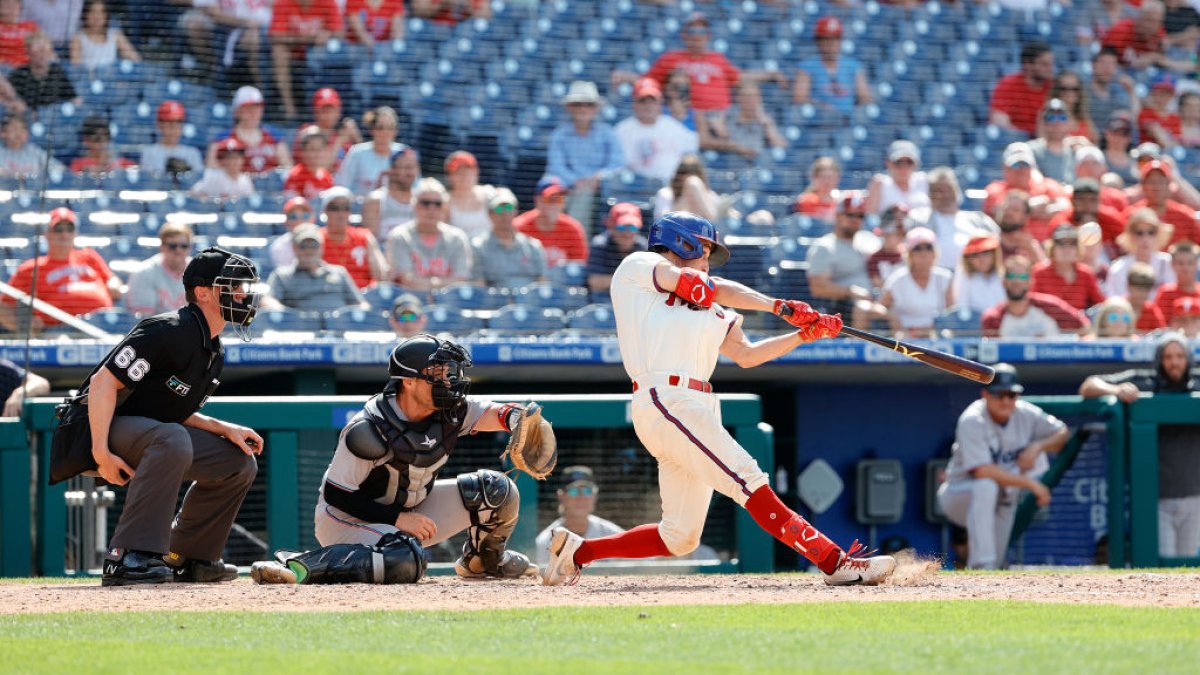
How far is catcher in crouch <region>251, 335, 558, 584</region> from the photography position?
20.3 feet

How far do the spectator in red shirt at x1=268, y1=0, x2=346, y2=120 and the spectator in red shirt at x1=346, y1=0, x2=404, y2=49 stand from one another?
0.10 m

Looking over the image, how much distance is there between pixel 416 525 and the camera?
6.30 meters

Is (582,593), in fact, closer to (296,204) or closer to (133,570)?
(133,570)

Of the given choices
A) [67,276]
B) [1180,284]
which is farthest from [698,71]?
[67,276]

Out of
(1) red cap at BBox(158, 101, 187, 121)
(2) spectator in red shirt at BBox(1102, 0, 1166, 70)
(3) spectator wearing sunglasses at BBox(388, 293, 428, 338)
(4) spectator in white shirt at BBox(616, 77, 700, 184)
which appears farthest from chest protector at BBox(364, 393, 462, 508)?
(2) spectator in red shirt at BBox(1102, 0, 1166, 70)

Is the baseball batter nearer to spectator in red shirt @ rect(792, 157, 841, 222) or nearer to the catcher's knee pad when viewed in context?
the catcher's knee pad

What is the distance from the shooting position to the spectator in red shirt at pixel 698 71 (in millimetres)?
13250

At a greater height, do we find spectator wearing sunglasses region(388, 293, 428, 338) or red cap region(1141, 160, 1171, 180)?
red cap region(1141, 160, 1171, 180)

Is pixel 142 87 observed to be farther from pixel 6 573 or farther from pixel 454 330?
pixel 6 573

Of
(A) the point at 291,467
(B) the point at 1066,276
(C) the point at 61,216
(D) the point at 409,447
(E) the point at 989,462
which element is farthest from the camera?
(B) the point at 1066,276

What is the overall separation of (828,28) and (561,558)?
864 centimetres

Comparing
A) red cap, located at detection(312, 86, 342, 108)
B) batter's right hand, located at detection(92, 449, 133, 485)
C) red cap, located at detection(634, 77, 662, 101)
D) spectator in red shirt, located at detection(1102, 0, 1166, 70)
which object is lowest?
batter's right hand, located at detection(92, 449, 133, 485)

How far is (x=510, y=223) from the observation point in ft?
34.7

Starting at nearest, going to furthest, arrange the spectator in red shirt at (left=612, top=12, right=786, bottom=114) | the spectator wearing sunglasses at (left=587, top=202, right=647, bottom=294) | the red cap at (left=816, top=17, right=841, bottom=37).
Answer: the spectator wearing sunglasses at (left=587, top=202, right=647, bottom=294)
the spectator in red shirt at (left=612, top=12, right=786, bottom=114)
the red cap at (left=816, top=17, right=841, bottom=37)
